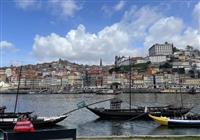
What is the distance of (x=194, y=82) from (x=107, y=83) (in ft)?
138

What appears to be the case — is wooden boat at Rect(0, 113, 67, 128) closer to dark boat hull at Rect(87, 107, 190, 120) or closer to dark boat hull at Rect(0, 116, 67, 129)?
dark boat hull at Rect(0, 116, 67, 129)

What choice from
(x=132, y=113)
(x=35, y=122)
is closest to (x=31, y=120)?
(x=35, y=122)

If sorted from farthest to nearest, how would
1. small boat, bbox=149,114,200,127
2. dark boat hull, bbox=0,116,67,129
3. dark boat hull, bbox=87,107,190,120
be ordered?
dark boat hull, bbox=87,107,190,120, dark boat hull, bbox=0,116,67,129, small boat, bbox=149,114,200,127

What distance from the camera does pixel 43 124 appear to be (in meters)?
29.7

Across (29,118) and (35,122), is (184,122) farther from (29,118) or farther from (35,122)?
(29,118)

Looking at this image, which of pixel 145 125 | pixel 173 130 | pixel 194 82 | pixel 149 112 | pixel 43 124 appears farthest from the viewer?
pixel 194 82

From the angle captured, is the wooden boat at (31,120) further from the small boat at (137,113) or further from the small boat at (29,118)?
the small boat at (137,113)

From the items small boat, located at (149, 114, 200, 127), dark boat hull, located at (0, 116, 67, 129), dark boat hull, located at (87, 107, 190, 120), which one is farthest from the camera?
dark boat hull, located at (87, 107, 190, 120)

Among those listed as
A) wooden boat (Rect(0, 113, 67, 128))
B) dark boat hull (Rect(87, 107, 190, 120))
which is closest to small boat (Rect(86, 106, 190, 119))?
dark boat hull (Rect(87, 107, 190, 120))

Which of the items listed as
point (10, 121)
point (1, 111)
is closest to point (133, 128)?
point (10, 121)

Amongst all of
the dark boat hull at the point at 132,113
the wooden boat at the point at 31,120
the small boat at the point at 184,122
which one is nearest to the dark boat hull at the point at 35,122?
the wooden boat at the point at 31,120

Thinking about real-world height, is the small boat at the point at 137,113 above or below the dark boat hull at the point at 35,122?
above

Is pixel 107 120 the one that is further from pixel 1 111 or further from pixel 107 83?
pixel 107 83

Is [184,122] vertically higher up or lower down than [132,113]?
lower down
